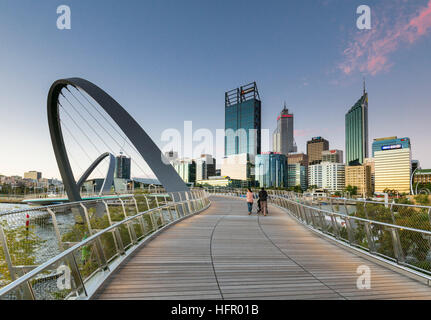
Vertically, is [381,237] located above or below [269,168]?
below

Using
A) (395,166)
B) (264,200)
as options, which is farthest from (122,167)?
(395,166)

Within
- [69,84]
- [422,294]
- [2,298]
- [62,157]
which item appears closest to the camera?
[2,298]

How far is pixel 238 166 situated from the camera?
18225 centimetres

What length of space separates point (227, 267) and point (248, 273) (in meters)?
0.53

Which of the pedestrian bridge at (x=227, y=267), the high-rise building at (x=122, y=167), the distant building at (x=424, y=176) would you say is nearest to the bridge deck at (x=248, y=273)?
the pedestrian bridge at (x=227, y=267)

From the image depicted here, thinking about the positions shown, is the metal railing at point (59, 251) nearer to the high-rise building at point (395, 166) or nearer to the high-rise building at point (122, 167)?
the high-rise building at point (122, 167)

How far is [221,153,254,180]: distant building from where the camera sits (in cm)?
17750

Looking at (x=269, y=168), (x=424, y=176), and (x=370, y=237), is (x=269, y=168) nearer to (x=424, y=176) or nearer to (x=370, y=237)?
(x=424, y=176)

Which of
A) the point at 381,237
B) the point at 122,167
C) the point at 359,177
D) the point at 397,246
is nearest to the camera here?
the point at 397,246

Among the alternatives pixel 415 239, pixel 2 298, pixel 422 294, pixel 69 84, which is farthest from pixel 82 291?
pixel 69 84

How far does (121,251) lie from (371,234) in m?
5.64

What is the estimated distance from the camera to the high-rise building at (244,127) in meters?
181

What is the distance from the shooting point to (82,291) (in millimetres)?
3848
